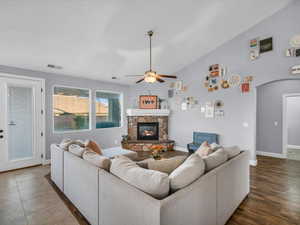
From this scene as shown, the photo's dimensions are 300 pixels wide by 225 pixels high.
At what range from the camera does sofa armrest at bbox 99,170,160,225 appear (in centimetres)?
111

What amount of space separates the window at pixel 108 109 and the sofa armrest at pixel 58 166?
2802mm

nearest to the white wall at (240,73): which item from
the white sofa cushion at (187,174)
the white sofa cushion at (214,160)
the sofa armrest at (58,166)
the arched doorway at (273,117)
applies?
the arched doorway at (273,117)

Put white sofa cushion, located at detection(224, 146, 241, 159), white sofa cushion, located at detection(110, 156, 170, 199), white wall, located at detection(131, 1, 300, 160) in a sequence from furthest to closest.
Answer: white wall, located at detection(131, 1, 300, 160), white sofa cushion, located at detection(224, 146, 241, 159), white sofa cushion, located at detection(110, 156, 170, 199)

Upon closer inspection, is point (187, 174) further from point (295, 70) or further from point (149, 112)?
point (149, 112)

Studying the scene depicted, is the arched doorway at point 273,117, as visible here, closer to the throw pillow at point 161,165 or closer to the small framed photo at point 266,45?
the small framed photo at point 266,45

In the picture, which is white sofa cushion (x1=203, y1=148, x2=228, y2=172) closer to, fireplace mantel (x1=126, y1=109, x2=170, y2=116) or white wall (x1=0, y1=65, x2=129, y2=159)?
fireplace mantel (x1=126, y1=109, x2=170, y2=116)

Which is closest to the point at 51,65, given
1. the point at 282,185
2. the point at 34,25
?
A: the point at 34,25

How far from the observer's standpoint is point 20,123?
13.2 feet

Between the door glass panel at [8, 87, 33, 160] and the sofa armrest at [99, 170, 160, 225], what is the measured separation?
146 inches

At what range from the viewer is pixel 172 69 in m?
5.76

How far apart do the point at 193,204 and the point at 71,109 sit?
496 cm

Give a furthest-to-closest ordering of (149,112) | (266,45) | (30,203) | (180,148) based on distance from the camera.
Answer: (149,112) → (180,148) → (266,45) → (30,203)

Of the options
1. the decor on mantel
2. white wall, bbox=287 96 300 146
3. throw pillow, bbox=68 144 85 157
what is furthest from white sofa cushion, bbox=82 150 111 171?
white wall, bbox=287 96 300 146

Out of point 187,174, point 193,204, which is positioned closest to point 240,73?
point 187,174
